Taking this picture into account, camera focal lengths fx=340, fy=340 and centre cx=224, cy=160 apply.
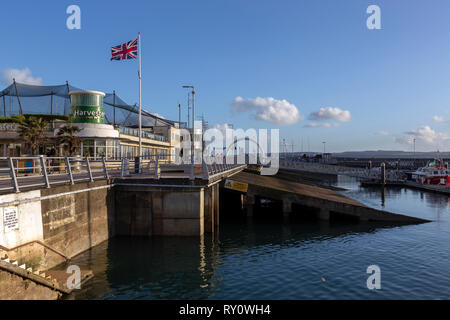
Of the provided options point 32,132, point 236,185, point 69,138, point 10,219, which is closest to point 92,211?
point 10,219

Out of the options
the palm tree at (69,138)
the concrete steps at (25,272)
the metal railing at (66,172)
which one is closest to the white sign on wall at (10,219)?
the metal railing at (66,172)

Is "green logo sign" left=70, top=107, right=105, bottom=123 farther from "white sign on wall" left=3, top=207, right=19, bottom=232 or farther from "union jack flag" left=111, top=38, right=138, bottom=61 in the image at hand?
"white sign on wall" left=3, top=207, right=19, bottom=232

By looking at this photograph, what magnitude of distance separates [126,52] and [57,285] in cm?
2311

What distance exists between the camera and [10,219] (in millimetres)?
11336

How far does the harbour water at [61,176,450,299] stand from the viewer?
485 inches

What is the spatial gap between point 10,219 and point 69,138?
20027 millimetres

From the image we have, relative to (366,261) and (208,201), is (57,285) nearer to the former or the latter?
(208,201)

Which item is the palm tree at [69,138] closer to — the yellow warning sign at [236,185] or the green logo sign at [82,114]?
the green logo sign at [82,114]

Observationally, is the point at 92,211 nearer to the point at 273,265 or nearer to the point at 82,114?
the point at 273,265

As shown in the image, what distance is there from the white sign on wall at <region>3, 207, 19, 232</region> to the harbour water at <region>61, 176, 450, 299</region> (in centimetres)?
310

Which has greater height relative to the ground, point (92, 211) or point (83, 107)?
point (83, 107)

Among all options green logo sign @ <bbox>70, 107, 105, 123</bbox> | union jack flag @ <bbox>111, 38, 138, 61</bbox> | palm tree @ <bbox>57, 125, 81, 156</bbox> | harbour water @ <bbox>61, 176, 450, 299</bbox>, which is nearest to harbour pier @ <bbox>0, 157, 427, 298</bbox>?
harbour water @ <bbox>61, 176, 450, 299</bbox>

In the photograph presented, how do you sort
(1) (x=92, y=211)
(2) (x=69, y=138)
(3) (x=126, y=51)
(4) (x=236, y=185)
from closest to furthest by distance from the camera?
(1) (x=92, y=211)
(4) (x=236, y=185)
(3) (x=126, y=51)
(2) (x=69, y=138)
